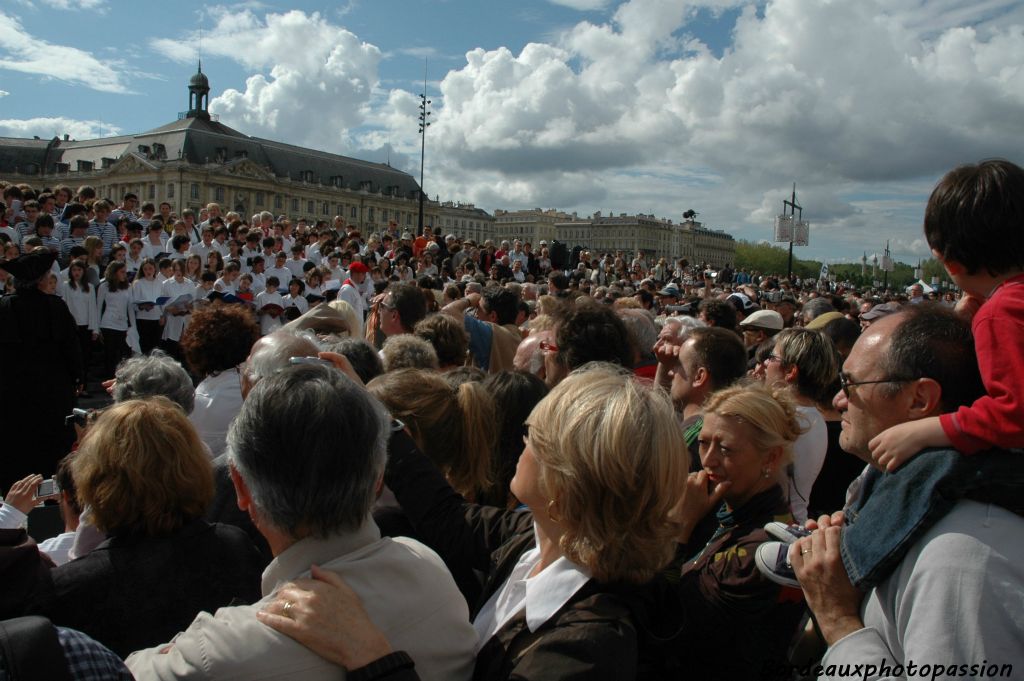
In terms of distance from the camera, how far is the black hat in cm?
611

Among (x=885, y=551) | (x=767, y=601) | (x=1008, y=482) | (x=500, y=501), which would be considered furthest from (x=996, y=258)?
(x=500, y=501)

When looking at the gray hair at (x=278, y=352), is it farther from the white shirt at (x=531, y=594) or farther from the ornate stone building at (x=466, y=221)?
the ornate stone building at (x=466, y=221)

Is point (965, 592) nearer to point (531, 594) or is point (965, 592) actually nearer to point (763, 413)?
point (531, 594)

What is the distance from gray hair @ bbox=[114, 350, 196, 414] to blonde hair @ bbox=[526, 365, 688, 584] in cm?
243

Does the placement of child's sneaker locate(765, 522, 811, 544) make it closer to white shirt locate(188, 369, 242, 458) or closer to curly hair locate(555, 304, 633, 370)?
curly hair locate(555, 304, 633, 370)

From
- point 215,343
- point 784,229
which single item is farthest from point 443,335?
point 784,229

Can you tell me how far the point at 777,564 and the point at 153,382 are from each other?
3004 mm

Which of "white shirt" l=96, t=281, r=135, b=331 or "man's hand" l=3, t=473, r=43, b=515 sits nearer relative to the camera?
"man's hand" l=3, t=473, r=43, b=515

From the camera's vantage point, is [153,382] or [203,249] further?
[203,249]

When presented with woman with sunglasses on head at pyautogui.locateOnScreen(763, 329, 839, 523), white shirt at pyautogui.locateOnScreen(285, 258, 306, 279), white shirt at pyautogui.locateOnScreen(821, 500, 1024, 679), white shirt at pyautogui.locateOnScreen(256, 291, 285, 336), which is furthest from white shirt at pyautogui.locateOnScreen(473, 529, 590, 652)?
white shirt at pyautogui.locateOnScreen(285, 258, 306, 279)

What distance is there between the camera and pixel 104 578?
7.09 feet

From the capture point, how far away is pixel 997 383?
1.69 m

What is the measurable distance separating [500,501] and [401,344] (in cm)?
148

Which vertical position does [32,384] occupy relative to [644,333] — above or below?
below
